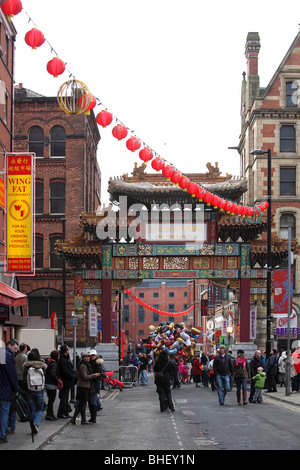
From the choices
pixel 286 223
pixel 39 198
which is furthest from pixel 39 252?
pixel 286 223

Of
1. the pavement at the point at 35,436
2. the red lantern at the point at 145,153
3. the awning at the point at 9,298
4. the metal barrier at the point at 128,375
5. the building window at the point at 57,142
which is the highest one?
the building window at the point at 57,142

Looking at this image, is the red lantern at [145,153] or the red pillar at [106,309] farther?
the red pillar at [106,309]

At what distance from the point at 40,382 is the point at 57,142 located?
37618 mm

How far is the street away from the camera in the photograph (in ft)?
45.2

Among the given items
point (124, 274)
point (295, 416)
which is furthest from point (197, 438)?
point (124, 274)

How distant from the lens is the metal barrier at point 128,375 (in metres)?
39.3

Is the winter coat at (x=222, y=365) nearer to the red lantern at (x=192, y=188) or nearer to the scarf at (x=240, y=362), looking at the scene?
the scarf at (x=240, y=362)

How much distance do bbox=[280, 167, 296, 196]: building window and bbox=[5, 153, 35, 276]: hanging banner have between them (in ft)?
94.9

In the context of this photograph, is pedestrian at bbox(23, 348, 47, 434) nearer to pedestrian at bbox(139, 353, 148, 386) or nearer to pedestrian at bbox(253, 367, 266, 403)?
pedestrian at bbox(253, 367, 266, 403)

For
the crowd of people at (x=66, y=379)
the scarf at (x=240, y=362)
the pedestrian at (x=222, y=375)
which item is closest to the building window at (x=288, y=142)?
the crowd of people at (x=66, y=379)

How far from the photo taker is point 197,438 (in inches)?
592

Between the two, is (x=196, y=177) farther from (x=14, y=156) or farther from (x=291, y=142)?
(x=14, y=156)

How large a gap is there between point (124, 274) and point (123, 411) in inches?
651

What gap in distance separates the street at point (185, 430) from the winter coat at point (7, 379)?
1210 mm
